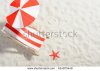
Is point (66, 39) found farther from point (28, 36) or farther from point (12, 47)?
point (12, 47)

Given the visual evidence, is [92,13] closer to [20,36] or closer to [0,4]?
[20,36]

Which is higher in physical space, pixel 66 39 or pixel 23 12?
pixel 23 12

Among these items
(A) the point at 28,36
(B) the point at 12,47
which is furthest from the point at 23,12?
(B) the point at 12,47

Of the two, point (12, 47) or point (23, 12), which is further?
point (12, 47)

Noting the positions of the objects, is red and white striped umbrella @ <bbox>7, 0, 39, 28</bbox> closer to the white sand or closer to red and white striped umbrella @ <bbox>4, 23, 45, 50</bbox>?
red and white striped umbrella @ <bbox>4, 23, 45, 50</bbox>

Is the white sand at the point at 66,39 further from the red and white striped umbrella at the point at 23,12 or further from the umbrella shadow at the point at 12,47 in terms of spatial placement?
the red and white striped umbrella at the point at 23,12

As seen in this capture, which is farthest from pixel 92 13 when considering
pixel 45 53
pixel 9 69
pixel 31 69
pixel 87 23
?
pixel 9 69
